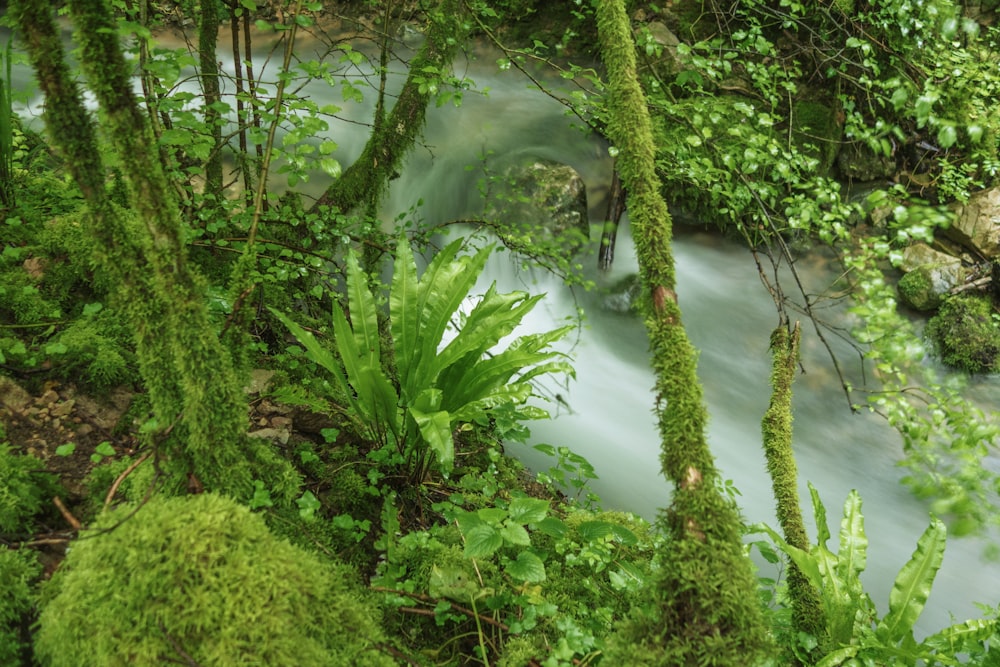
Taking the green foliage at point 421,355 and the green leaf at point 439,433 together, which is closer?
the green leaf at point 439,433

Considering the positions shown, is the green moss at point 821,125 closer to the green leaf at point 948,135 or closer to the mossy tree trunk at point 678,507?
the green leaf at point 948,135

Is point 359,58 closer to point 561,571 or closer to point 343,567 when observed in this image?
point 343,567

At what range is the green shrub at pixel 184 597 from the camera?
1.08m

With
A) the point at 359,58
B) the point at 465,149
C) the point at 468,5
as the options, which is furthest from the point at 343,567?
the point at 465,149

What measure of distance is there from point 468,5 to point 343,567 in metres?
2.79

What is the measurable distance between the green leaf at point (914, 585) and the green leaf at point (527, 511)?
1.27 metres

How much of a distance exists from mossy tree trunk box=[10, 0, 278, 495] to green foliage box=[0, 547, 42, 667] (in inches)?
15.7

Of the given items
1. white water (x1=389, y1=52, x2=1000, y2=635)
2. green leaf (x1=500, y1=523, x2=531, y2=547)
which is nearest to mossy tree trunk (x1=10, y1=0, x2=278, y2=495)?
green leaf (x1=500, y1=523, x2=531, y2=547)

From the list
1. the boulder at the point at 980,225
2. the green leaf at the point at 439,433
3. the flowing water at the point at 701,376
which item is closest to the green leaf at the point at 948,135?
the green leaf at the point at 439,433

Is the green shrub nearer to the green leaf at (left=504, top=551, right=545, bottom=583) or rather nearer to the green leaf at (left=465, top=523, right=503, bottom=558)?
the green leaf at (left=465, top=523, right=503, bottom=558)

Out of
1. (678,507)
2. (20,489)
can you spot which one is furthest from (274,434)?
(678,507)

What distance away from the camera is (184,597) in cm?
110

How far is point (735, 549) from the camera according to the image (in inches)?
45.6

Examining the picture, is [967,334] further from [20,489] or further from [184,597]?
[20,489]
